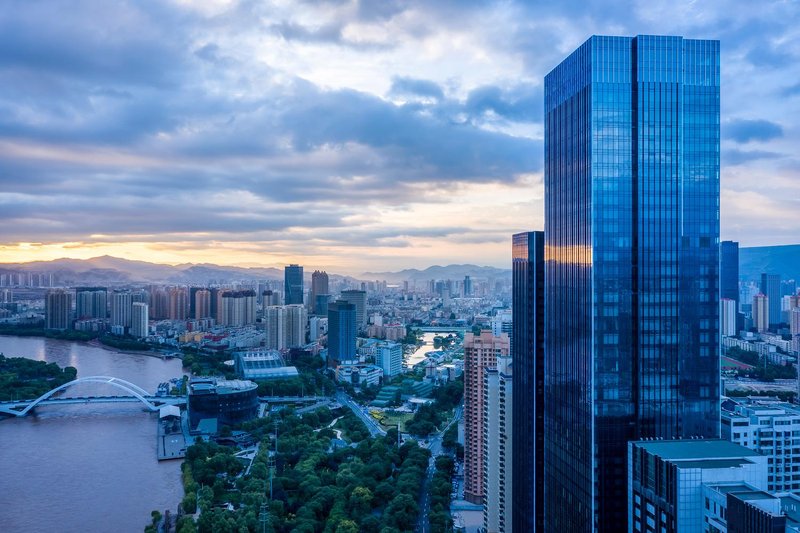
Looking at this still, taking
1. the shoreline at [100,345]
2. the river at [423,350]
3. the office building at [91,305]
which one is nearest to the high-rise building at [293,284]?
the river at [423,350]

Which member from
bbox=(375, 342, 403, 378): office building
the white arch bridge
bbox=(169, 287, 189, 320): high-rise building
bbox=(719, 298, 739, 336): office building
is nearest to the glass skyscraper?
the white arch bridge

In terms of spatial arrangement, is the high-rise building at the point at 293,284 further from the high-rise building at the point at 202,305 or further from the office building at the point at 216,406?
the office building at the point at 216,406

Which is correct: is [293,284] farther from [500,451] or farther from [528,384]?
[528,384]

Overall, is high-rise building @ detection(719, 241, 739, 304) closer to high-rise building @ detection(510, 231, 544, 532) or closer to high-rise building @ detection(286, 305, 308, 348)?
high-rise building @ detection(286, 305, 308, 348)

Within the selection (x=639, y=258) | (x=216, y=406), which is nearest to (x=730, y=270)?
(x=216, y=406)

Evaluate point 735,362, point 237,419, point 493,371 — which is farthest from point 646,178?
point 735,362

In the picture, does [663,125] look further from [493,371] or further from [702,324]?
[493,371]
